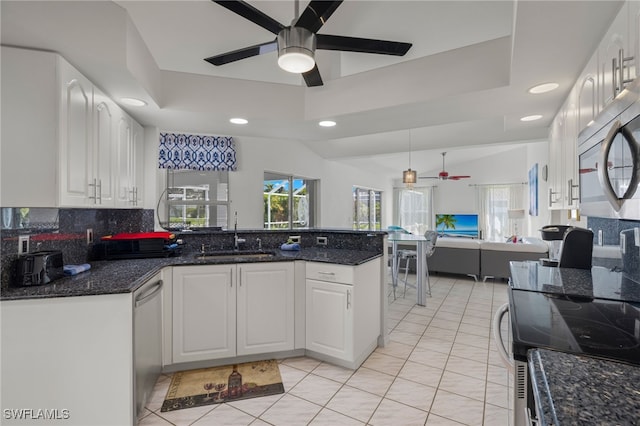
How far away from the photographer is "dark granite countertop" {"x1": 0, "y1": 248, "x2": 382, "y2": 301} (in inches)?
63.2

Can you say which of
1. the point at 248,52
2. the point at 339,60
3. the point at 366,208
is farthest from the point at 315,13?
the point at 366,208

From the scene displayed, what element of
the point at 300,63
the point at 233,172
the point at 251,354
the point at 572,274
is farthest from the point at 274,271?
the point at 233,172

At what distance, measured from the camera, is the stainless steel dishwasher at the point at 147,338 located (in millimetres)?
1791

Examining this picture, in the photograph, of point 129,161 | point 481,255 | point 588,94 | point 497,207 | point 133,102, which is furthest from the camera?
point 497,207

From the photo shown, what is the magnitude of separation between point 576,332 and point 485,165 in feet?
29.9

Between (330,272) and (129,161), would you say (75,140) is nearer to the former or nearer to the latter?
(129,161)

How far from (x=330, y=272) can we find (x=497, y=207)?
8233mm

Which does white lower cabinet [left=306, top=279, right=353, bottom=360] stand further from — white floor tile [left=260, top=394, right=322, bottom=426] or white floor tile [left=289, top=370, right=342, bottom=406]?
white floor tile [left=260, top=394, right=322, bottom=426]

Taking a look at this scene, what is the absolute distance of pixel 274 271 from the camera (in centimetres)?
256

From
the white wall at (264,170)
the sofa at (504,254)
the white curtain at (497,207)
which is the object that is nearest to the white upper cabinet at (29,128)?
the white wall at (264,170)

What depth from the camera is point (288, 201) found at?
5.70 m

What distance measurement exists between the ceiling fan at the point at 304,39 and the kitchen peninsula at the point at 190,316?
147 cm

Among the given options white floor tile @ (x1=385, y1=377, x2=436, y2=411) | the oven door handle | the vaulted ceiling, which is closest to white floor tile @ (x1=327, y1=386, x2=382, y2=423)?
white floor tile @ (x1=385, y1=377, x2=436, y2=411)

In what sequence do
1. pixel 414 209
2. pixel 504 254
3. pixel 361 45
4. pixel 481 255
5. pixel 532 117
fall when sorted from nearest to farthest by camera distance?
pixel 361 45, pixel 532 117, pixel 504 254, pixel 481 255, pixel 414 209
